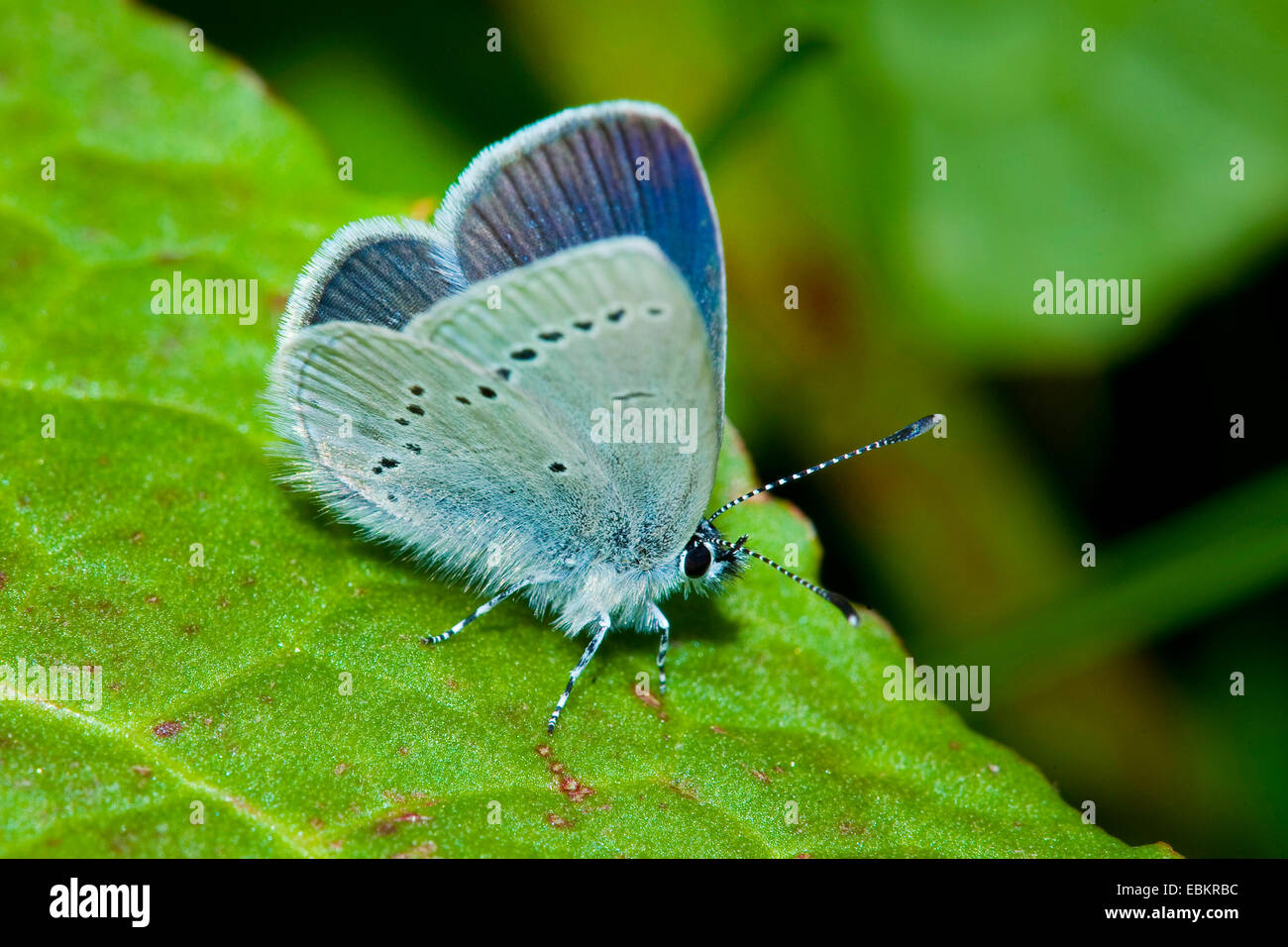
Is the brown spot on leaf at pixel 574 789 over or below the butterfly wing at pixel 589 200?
below

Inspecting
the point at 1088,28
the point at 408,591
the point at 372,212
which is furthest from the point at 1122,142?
the point at 408,591

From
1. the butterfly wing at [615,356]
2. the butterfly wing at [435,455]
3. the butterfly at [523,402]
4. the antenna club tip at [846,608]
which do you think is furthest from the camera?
the antenna club tip at [846,608]

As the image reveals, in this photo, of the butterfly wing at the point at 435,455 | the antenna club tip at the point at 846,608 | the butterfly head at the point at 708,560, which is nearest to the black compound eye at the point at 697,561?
the butterfly head at the point at 708,560

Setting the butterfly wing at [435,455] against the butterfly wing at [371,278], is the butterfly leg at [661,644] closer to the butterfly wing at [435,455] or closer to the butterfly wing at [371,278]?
the butterfly wing at [435,455]

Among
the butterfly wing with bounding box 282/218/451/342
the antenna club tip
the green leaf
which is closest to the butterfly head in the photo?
the green leaf

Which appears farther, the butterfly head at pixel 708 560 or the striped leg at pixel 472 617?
the butterfly head at pixel 708 560

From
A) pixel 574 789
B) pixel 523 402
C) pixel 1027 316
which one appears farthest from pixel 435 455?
pixel 1027 316

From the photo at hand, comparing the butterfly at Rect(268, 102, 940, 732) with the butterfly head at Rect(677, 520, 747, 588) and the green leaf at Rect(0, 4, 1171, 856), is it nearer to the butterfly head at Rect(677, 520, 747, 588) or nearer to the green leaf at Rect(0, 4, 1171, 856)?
the butterfly head at Rect(677, 520, 747, 588)
